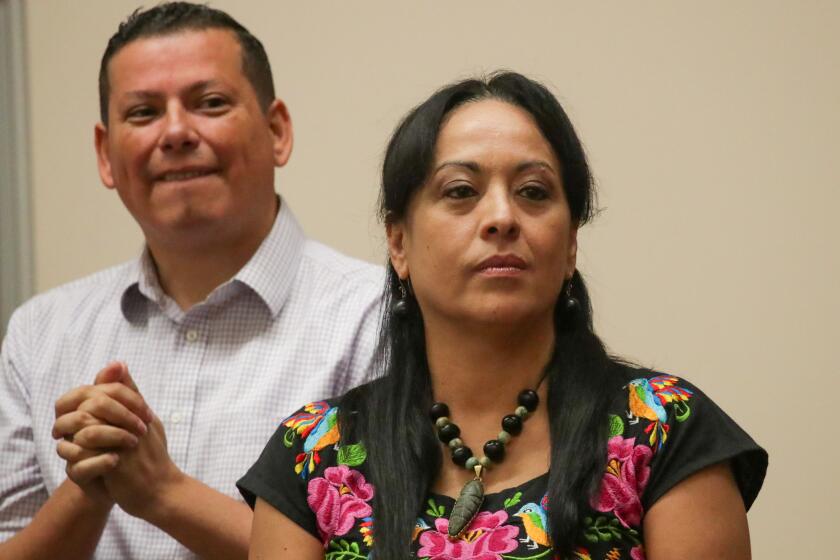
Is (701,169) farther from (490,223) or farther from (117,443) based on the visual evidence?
(117,443)

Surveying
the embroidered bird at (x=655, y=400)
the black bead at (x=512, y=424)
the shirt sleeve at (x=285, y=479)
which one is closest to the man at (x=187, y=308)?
the shirt sleeve at (x=285, y=479)

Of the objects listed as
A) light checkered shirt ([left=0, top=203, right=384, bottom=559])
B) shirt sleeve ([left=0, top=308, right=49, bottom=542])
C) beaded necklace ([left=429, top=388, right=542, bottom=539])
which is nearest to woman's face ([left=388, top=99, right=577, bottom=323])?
beaded necklace ([left=429, top=388, right=542, bottom=539])

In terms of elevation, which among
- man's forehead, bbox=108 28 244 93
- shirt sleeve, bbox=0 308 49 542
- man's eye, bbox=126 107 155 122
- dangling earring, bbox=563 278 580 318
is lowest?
shirt sleeve, bbox=0 308 49 542

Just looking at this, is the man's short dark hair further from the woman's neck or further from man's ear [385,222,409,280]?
the woman's neck

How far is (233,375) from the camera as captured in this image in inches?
84.7

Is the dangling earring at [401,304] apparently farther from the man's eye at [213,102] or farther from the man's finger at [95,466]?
the man's eye at [213,102]

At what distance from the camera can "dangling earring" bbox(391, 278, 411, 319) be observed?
1.76 meters

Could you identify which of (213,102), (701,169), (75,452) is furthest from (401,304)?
(701,169)

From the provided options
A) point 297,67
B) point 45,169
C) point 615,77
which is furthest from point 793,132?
point 45,169

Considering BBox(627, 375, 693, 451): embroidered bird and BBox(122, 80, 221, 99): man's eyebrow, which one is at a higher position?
BBox(122, 80, 221, 99): man's eyebrow

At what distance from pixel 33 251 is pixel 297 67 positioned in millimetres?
859

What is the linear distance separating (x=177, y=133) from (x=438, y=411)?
829mm

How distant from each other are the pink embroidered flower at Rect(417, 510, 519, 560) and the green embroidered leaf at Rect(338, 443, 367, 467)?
15 cm

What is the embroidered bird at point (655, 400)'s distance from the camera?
150 cm
